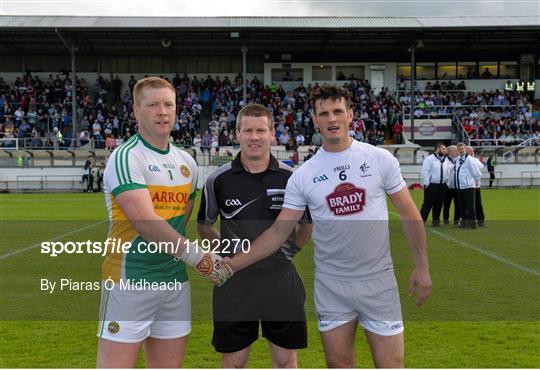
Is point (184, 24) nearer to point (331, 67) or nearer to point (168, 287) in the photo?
point (331, 67)

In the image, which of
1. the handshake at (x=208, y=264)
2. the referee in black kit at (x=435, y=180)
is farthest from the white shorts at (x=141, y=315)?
the referee in black kit at (x=435, y=180)

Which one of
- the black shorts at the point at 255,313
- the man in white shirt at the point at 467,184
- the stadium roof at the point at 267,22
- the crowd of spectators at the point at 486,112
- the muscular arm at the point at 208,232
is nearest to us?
the black shorts at the point at 255,313

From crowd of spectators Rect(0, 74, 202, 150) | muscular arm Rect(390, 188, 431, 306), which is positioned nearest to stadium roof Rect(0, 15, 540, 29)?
crowd of spectators Rect(0, 74, 202, 150)

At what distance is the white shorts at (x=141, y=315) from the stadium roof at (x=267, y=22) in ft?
120

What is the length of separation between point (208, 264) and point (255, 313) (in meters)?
0.63

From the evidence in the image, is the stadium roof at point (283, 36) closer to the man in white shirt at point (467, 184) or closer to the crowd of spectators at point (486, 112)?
the crowd of spectators at point (486, 112)

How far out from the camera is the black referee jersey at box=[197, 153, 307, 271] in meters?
4.14

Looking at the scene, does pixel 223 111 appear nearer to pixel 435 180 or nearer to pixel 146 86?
pixel 435 180

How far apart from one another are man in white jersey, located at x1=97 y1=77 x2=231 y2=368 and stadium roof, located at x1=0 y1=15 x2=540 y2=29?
119 ft

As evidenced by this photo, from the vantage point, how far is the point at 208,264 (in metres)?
3.71

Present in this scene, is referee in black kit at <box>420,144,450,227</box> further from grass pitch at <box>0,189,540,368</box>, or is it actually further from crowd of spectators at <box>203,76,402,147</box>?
crowd of spectators at <box>203,76,402,147</box>

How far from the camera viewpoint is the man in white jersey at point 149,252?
3551 millimetres

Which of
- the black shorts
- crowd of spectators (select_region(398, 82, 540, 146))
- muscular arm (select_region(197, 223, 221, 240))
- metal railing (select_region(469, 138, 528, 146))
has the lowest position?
the black shorts

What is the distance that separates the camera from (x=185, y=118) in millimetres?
40250
